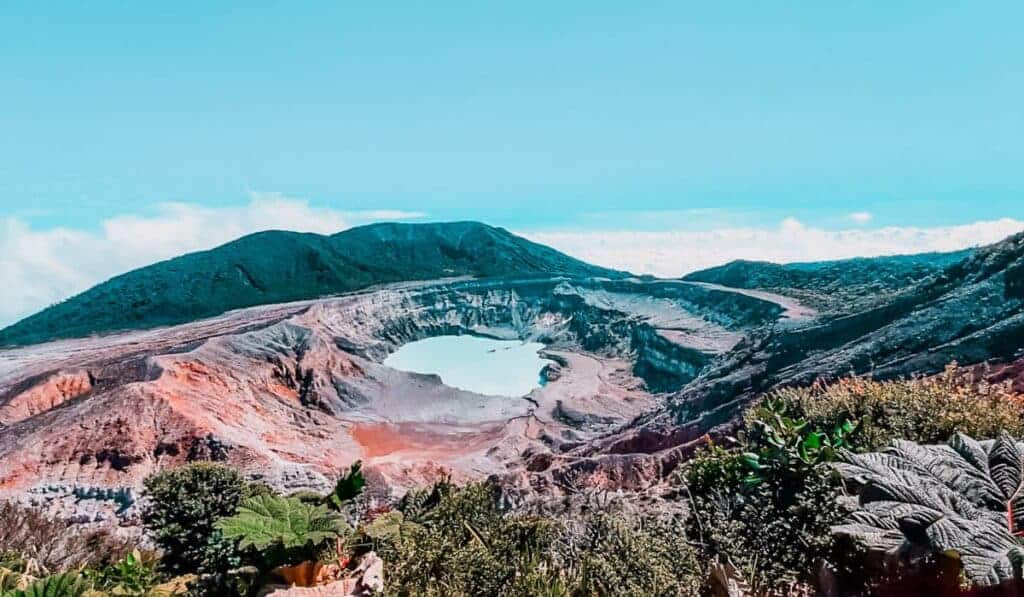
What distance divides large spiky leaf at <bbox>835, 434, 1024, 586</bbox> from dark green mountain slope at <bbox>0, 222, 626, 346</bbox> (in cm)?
6284

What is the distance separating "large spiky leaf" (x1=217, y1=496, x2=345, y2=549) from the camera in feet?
22.9

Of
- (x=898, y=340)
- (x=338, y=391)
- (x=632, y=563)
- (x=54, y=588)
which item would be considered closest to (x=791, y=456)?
(x=632, y=563)

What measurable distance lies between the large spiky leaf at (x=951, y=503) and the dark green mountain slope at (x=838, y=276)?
46.6 meters

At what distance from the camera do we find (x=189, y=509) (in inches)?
480

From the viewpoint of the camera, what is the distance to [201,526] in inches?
477

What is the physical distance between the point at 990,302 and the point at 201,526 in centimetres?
3374

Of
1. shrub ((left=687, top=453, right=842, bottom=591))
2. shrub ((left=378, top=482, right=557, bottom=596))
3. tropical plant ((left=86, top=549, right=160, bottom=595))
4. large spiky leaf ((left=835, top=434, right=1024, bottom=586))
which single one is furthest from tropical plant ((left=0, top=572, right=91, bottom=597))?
large spiky leaf ((left=835, top=434, right=1024, bottom=586))

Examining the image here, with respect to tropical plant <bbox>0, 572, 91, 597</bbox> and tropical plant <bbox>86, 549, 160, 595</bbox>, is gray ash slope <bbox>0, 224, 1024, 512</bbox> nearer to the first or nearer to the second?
tropical plant <bbox>86, 549, 160, 595</bbox>

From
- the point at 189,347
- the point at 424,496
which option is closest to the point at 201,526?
the point at 424,496

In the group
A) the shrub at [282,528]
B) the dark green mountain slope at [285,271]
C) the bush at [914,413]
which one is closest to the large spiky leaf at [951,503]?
the bush at [914,413]

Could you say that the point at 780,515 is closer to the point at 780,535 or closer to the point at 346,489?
the point at 780,535

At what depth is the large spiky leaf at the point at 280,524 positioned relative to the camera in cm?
698

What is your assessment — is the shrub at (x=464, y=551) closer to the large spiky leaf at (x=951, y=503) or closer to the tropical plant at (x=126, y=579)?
the tropical plant at (x=126, y=579)

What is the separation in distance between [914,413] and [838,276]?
59502mm
